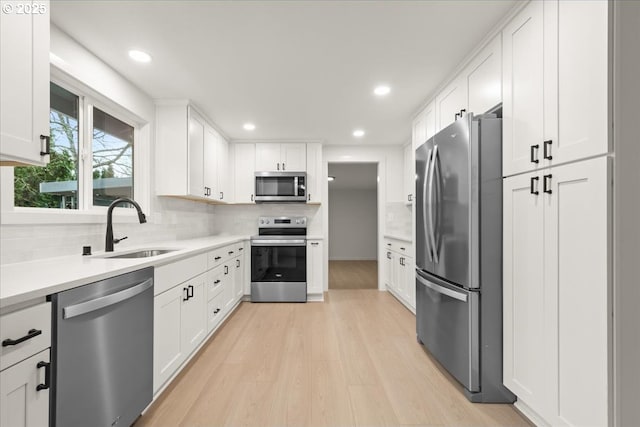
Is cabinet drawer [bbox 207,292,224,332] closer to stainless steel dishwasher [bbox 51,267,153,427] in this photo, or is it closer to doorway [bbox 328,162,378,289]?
stainless steel dishwasher [bbox 51,267,153,427]

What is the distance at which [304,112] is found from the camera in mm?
3215

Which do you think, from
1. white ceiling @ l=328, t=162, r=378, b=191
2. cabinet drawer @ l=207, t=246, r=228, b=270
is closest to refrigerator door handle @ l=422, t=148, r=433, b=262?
cabinet drawer @ l=207, t=246, r=228, b=270

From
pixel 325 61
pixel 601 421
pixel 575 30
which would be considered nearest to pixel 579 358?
pixel 601 421

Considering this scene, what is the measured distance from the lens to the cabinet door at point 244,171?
4.35 m

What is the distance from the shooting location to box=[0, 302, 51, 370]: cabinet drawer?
2.93 ft

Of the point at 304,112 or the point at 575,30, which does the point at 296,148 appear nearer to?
the point at 304,112

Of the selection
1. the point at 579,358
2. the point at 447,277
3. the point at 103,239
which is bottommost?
the point at 579,358

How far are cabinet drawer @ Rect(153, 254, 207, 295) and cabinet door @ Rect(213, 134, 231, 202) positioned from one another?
1542 mm

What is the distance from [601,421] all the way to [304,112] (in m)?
3.15

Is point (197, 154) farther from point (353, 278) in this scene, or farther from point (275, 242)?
point (353, 278)

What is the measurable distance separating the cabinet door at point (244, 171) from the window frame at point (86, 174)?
5.17 feet

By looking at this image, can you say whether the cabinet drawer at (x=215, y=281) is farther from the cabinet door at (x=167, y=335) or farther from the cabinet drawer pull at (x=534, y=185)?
the cabinet drawer pull at (x=534, y=185)

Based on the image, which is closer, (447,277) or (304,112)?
(447,277)

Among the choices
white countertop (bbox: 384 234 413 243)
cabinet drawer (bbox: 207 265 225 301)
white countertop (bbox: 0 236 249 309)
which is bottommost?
cabinet drawer (bbox: 207 265 225 301)
